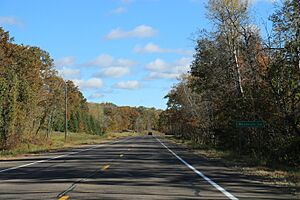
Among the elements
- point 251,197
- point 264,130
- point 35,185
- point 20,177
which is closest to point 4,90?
point 264,130

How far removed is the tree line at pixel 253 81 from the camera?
79.9 ft

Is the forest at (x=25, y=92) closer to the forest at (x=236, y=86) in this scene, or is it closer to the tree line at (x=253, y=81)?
the forest at (x=236, y=86)

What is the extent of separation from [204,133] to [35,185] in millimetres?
48058

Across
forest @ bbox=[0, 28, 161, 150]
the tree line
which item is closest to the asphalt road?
the tree line

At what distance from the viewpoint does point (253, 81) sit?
31156 mm

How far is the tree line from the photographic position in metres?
24.3

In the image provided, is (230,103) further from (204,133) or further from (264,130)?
(204,133)

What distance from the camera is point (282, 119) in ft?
87.6

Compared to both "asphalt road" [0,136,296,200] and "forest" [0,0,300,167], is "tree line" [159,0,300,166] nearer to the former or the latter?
"forest" [0,0,300,167]

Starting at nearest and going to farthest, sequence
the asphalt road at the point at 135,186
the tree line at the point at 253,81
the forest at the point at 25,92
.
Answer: the asphalt road at the point at 135,186, the tree line at the point at 253,81, the forest at the point at 25,92

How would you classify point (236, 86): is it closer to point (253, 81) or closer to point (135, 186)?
point (253, 81)

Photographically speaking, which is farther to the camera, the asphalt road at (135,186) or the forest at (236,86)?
the forest at (236,86)

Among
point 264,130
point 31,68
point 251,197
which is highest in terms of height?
point 31,68

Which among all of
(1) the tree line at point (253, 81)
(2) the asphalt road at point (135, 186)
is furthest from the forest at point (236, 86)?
(2) the asphalt road at point (135, 186)
